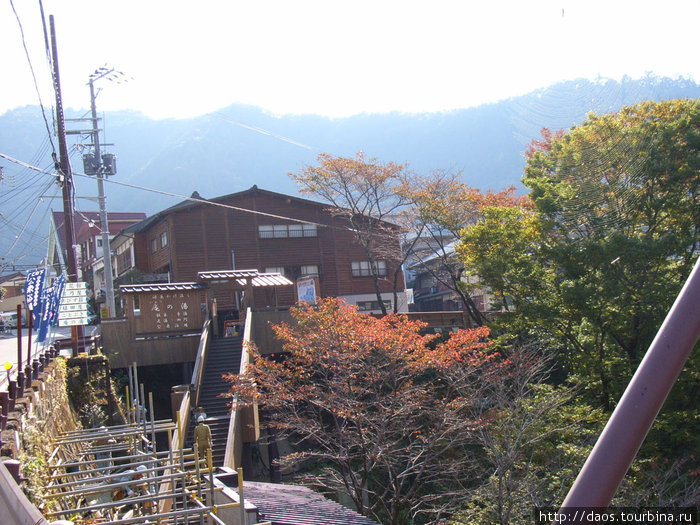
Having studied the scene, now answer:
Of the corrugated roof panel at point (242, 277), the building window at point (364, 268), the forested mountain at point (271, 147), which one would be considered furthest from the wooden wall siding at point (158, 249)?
the forested mountain at point (271, 147)

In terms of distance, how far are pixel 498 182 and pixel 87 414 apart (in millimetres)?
92899

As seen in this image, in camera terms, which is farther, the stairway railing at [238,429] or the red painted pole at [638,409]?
the stairway railing at [238,429]

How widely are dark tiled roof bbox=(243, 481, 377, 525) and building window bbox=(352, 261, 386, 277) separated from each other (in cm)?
2283

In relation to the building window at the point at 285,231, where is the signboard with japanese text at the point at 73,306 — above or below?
below

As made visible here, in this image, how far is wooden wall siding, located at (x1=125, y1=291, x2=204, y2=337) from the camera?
1991 cm

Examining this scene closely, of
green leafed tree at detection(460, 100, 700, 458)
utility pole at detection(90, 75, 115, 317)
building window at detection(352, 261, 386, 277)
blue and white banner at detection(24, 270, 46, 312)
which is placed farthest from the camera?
building window at detection(352, 261, 386, 277)

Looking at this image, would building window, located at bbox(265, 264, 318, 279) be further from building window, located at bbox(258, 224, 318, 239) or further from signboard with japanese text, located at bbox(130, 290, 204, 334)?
signboard with japanese text, located at bbox(130, 290, 204, 334)

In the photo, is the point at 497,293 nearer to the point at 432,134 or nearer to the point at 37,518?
the point at 37,518

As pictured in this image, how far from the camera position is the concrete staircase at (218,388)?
567 inches

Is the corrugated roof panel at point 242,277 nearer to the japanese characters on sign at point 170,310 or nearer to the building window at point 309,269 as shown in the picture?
the japanese characters on sign at point 170,310

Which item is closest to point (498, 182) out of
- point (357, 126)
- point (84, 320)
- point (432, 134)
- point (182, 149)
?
point (432, 134)

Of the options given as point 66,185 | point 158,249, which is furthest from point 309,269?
point 66,185

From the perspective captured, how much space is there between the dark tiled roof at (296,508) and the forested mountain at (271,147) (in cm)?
→ 9361

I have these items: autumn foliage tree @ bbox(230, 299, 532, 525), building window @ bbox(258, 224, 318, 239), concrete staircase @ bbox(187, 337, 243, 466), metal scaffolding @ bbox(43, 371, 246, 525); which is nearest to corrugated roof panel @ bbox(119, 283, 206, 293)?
concrete staircase @ bbox(187, 337, 243, 466)
